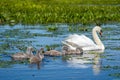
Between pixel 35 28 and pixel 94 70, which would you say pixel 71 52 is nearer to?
pixel 94 70

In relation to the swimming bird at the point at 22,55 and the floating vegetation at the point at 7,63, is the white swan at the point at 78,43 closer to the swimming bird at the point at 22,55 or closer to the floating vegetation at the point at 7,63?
the swimming bird at the point at 22,55

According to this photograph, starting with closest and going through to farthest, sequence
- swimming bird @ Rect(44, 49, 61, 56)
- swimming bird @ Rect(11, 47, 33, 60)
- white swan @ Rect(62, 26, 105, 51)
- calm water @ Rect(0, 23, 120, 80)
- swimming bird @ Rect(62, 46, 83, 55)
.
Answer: calm water @ Rect(0, 23, 120, 80) < swimming bird @ Rect(11, 47, 33, 60) < swimming bird @ Rect(44, 49, 61, 56) < swimming bird @ Rect(62, 46, 83, 55) < white swan @ Rect(62, 26, 105, 51)

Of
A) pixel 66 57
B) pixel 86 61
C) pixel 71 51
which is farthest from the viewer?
pixel 71 51

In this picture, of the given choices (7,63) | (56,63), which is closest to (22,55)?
(7,63)

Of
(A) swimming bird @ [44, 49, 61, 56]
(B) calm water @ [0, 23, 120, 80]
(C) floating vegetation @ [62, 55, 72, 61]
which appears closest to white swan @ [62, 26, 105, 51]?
(B) calm water @ [0, 23, 120, 80]

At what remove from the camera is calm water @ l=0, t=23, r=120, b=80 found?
45.0ft

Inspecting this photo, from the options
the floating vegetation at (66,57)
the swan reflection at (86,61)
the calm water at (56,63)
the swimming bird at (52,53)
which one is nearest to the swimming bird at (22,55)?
the calm water at (56,63)

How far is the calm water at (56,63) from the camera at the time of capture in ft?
45.0

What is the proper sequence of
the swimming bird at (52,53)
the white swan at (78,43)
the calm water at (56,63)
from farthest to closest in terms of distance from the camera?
1. the white swan at (78,43)
2. the swimming bird at (52,53)
3. the calm water at (56,63)

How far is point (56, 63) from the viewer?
51.6 feet

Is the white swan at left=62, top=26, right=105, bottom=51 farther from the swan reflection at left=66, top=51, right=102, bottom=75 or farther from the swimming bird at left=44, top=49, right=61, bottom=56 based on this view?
the swimming bird at left=44, top=49, right=61, bottom=56

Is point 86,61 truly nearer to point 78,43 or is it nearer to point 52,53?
point 52,53

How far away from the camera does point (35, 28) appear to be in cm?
2681

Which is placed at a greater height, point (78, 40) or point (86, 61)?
point (78, 40)
